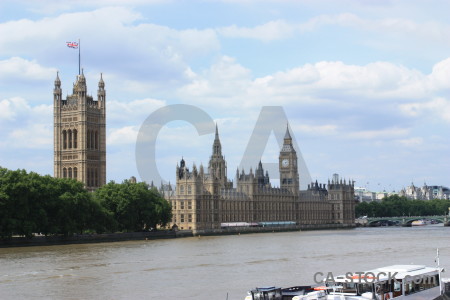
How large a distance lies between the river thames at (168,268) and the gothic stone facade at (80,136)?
60.6 metres

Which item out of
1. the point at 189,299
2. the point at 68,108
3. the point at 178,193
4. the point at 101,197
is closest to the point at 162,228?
the point at 178,193

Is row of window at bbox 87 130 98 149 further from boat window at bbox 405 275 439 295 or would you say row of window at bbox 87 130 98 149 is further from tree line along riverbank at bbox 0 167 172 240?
boat window at bbox 405 275 439 295

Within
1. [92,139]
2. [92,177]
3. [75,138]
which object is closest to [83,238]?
[92,177]

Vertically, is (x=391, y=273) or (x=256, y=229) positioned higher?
(x=256, y=229)

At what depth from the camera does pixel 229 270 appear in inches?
1957

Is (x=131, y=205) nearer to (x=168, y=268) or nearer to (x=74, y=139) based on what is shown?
(x=74, y=139)

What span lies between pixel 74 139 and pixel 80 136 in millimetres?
1953

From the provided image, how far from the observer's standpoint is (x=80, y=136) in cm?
13312

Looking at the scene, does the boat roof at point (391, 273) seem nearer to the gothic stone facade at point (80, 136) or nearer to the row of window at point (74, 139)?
the gothic stone facade at point (80, 136)

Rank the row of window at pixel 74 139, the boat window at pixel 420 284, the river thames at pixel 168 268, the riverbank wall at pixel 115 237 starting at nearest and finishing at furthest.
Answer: the boat window at pixel 420 284 < the river thames at pixel 168 268 < the riverbank wall at pixel 115 237 < the row of window at pixel 74 139

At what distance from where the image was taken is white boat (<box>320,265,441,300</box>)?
98.2 ft

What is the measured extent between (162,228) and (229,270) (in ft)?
218

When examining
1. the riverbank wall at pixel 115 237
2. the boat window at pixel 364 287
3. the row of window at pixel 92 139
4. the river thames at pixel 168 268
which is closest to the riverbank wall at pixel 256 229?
the riverbank wall at pixel 115 237

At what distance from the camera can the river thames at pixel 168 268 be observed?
3928cm
